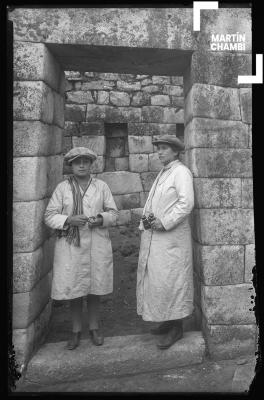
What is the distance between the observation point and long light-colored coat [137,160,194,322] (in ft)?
9.78

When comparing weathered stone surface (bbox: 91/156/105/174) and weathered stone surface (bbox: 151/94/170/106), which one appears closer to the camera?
weathered stone surface (bbox: 91/156/105/174)

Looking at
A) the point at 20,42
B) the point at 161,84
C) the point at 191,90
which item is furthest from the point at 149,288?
the point at 161,84

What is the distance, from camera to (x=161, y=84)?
6.67m

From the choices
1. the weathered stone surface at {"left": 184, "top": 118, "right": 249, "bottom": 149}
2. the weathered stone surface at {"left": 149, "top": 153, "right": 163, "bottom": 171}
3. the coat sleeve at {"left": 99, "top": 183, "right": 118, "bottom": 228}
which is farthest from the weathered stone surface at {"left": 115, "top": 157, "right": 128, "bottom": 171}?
the weathered stone surface at {"left": 184, "top": 118, "right": 249, "bottom": 149}

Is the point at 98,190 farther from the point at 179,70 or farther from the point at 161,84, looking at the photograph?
the point at 161,84

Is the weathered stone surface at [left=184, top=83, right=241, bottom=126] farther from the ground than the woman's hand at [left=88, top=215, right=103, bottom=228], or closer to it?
farther from the ground

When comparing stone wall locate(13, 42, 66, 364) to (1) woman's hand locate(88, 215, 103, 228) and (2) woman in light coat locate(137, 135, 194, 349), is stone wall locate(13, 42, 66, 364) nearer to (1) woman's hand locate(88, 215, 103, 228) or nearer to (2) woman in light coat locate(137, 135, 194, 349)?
(1) woman's hand locate(88, 215, 103, 228)

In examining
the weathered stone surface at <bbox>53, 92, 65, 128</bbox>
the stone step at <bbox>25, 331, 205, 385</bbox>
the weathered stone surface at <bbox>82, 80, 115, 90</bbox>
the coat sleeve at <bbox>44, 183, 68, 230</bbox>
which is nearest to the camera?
the stone step at <bbox>25, 331, 205, 385</bbox>

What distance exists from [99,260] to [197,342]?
127 centimetres

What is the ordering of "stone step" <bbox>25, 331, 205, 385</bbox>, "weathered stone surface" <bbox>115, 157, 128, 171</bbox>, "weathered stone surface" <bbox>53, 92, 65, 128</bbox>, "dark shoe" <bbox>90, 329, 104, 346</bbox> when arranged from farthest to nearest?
"weathered stone surface" <bbox>115, 157, 128, 171</bbox>, "weathered stone surface" <bbox>53, 92, 65, 128</bbox>, "dark shoe" <bbox>90, 329, 104, 346</bbox>, "stone step" <bbox>25, 331, 205, 385</bbox>

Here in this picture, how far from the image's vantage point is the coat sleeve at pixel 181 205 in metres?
2.92

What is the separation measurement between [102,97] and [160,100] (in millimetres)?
1207

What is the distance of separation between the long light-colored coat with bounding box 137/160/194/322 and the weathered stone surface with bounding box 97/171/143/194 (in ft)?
11.4


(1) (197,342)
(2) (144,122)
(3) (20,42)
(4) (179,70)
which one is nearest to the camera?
(3) (20,42)
